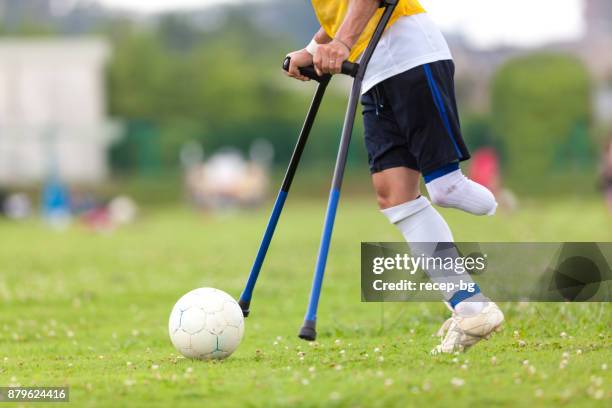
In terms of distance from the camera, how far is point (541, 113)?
4991 cm

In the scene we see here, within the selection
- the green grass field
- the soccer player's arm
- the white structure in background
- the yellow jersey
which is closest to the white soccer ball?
the green grass field

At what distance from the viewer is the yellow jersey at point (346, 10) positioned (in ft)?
20.2

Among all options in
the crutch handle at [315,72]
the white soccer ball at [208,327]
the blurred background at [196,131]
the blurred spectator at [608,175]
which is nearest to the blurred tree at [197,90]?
the blurred background at [196,131]

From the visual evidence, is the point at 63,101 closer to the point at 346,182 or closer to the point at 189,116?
the point at 189,116

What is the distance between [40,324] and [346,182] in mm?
37914

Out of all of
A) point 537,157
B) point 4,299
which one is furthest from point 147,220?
point 4,299

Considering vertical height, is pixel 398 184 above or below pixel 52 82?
below

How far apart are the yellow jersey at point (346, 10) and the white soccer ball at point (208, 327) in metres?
1.66

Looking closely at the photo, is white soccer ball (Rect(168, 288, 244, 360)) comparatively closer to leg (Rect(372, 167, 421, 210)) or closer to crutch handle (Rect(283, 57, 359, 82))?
leg (Rect(372, 167, 421, 210))

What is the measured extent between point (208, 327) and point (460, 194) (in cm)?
162

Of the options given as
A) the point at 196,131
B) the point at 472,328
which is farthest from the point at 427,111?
the point at 196,131

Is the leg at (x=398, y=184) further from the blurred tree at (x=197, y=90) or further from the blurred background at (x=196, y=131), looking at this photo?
the blurred tree at (x=197, y=90)

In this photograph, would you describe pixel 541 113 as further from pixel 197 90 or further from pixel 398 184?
pixel 398 184

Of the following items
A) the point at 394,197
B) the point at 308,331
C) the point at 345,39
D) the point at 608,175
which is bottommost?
the point at 608,175
